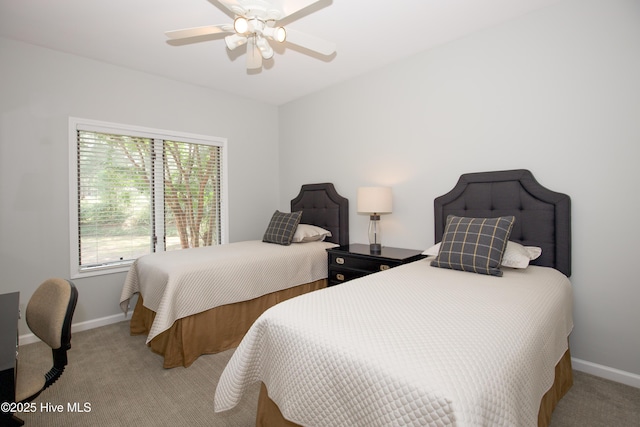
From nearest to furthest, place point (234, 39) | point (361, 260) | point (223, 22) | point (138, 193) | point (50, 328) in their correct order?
point (50, 328) → point (234, 39) → point (223, 22) → point (361, 260) → point (138, 193)

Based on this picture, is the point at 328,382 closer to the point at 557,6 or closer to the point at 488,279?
the point at 488,279

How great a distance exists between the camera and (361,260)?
2.95 metres

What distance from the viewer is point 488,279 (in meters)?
1.93

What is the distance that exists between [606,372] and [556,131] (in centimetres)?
167

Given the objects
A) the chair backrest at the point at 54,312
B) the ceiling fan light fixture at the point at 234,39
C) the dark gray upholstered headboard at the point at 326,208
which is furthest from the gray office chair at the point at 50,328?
the dark gray upholstered headboard at the point at 326,208

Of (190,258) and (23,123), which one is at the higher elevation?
(23,123)

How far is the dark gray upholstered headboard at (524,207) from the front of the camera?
223cm

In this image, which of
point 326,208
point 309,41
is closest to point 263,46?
point 309,41

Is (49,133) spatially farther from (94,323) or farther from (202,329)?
(202,329)

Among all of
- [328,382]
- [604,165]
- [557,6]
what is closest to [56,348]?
[328,382]

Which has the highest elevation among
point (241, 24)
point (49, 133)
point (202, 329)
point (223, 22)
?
point (223, 22)

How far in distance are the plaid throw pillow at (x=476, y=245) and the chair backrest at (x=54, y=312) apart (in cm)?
213

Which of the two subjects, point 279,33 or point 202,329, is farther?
point 202,329

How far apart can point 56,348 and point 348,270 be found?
2.18m
